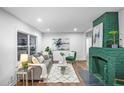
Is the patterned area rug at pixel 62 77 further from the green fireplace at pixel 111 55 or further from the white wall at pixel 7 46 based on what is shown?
the white wall at pixel 7 46

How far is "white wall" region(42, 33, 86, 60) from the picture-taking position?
37.5 feet

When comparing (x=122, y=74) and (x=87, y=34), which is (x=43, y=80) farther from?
(x=87, y=34)

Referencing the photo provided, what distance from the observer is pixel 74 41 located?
37.6 feet

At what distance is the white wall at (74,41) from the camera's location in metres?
11.4

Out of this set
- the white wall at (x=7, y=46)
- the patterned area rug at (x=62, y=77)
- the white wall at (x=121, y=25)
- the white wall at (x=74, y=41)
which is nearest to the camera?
the white wall at (x=7, y=46)

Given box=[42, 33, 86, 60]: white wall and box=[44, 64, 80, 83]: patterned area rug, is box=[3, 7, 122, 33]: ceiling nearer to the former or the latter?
box=[44, 64, 80, 83]: patterned area rug

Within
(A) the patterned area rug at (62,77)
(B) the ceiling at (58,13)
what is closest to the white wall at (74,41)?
(A) the patterned area rug at (62,77)

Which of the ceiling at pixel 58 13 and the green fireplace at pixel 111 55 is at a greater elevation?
the ceiling at pixel 58 13

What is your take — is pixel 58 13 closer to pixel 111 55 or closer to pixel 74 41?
pixel 111 55

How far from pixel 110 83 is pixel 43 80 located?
7.87ft

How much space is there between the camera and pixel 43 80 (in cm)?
519

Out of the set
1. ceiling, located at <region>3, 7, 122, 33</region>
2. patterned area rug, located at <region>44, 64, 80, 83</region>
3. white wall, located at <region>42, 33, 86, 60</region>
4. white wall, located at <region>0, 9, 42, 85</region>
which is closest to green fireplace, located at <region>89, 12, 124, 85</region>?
ceiling, located at <region>3, 7, 122, 33</region>
